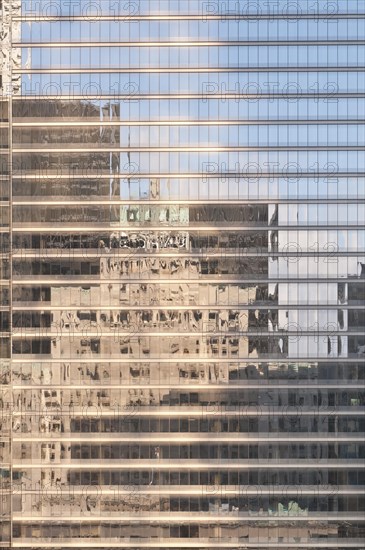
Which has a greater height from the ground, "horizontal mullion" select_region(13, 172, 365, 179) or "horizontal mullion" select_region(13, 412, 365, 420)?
"horizontal mullion" select_region(13, 172, 365, 179)

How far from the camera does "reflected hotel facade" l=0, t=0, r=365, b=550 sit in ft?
88.5

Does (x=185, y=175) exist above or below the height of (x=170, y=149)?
below

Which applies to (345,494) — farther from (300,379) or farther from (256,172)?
(256,172)

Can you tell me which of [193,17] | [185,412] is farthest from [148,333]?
[193,17]

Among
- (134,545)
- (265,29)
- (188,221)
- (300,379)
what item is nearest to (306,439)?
(300,379)

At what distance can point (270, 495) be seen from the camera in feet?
88.9

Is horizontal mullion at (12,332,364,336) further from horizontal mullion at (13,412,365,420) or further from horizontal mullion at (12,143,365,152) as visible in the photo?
horizontal mullion at (12,143,365,152)

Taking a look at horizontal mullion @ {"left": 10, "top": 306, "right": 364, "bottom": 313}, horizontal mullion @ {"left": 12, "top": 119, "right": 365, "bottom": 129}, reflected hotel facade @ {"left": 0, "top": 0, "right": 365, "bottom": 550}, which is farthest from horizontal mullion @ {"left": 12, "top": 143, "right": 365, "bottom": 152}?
horizontal mullion @ {"left": 10, "top": 306, "right": 364, "bottom": 313}

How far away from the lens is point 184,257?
2700cm

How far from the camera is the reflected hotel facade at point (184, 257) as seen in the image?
88.5 ft

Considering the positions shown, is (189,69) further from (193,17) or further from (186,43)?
(193,17)

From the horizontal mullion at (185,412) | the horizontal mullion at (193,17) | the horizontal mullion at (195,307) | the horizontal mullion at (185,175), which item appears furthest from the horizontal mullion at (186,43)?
the horizontal mullion at (185,412)

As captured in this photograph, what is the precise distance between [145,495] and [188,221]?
1187 centimetres

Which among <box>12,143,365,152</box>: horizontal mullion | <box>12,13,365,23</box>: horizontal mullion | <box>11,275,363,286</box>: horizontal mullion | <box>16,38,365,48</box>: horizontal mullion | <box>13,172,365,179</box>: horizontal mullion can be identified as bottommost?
<box>11,275,363,286</box>: horizontal mullion
